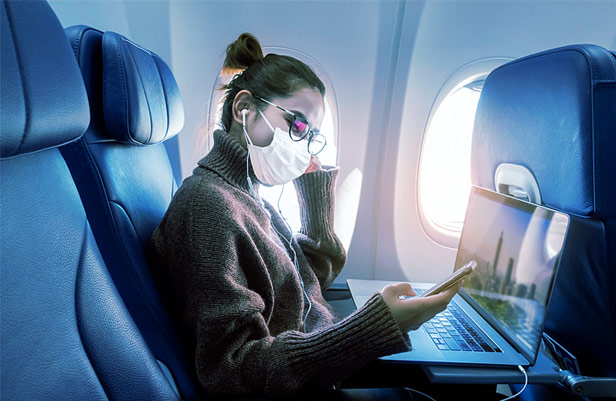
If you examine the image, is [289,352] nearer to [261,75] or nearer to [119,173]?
[119,173]

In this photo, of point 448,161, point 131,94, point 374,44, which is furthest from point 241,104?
point 448,161

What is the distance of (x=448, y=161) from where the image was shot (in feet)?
6.91

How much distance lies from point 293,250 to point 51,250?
0.75 meters

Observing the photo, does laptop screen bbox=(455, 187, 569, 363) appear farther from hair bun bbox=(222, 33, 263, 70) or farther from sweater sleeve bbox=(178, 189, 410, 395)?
hair bun bbox=(222, 33, 263, 70)

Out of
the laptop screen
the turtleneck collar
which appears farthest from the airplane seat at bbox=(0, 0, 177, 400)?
the laptop screen

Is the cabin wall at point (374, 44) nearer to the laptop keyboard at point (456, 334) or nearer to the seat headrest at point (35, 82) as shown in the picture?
the laptop keyboard at point (456, 334)

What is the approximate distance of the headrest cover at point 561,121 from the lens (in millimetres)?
798

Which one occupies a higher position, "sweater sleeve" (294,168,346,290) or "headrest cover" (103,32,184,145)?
"headrest cover" (103,32,184,145)

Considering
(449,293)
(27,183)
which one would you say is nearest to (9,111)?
(27,183)

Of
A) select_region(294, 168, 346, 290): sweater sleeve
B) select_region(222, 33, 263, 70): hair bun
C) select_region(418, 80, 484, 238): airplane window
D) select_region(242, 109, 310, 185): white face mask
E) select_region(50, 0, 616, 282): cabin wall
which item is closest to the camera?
select_region(242, 109, 310, 185): white face mask

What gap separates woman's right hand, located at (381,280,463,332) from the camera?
832mm

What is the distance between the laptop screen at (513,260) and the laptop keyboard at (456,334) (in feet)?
0.19

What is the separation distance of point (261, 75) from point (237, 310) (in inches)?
28.3

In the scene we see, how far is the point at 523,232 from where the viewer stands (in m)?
0.98
